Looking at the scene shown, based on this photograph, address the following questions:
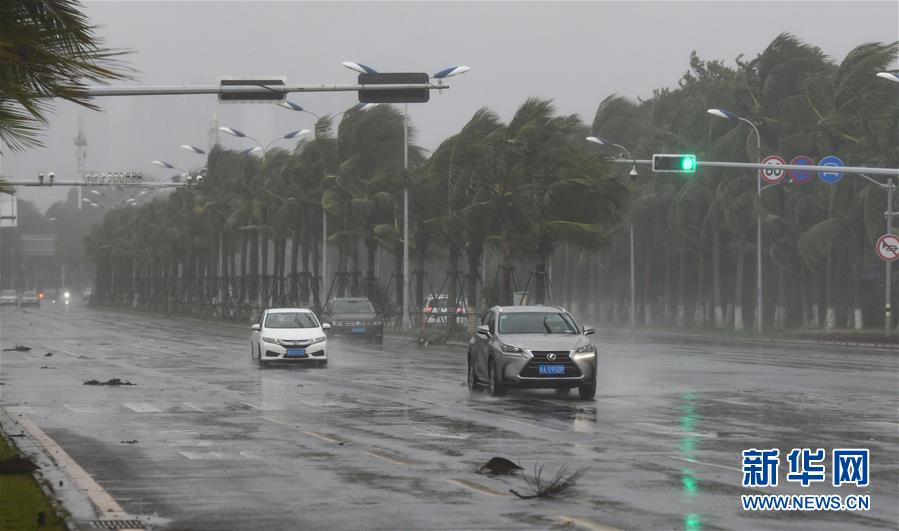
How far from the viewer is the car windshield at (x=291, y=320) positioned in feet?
128

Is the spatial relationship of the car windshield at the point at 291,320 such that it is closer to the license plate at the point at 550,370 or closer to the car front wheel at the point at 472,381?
the car front wheel at the point at 472,381

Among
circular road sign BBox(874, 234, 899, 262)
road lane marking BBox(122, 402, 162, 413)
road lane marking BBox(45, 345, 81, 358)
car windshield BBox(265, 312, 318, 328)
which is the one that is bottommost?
road lane marking BBox(122, 402, 162, 413)

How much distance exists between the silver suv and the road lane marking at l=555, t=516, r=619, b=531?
1363 cm

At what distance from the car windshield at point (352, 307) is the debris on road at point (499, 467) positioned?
1723 inches

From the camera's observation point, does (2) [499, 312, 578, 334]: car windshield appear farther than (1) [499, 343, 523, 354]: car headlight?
Yes

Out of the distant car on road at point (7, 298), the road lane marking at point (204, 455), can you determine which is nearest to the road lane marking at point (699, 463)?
the road lane marking at point (204, 455)

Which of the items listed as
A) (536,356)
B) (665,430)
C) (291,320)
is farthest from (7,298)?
(665,430)

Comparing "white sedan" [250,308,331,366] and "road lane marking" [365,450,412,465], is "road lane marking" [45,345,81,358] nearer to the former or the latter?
"white sedan" [250,308,331,366]

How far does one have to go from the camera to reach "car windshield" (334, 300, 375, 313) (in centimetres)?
5875

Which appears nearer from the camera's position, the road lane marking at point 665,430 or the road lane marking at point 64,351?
the road lane marking at point 665,430

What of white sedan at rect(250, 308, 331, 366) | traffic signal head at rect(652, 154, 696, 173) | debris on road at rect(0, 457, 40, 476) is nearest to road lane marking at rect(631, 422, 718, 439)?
debris on road at rect(0, 457, 40, 476)

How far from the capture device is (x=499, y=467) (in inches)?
586

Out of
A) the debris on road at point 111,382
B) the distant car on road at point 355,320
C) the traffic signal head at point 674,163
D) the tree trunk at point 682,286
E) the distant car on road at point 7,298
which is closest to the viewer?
the debris on road at point 111,382

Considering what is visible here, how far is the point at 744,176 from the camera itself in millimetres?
71438
